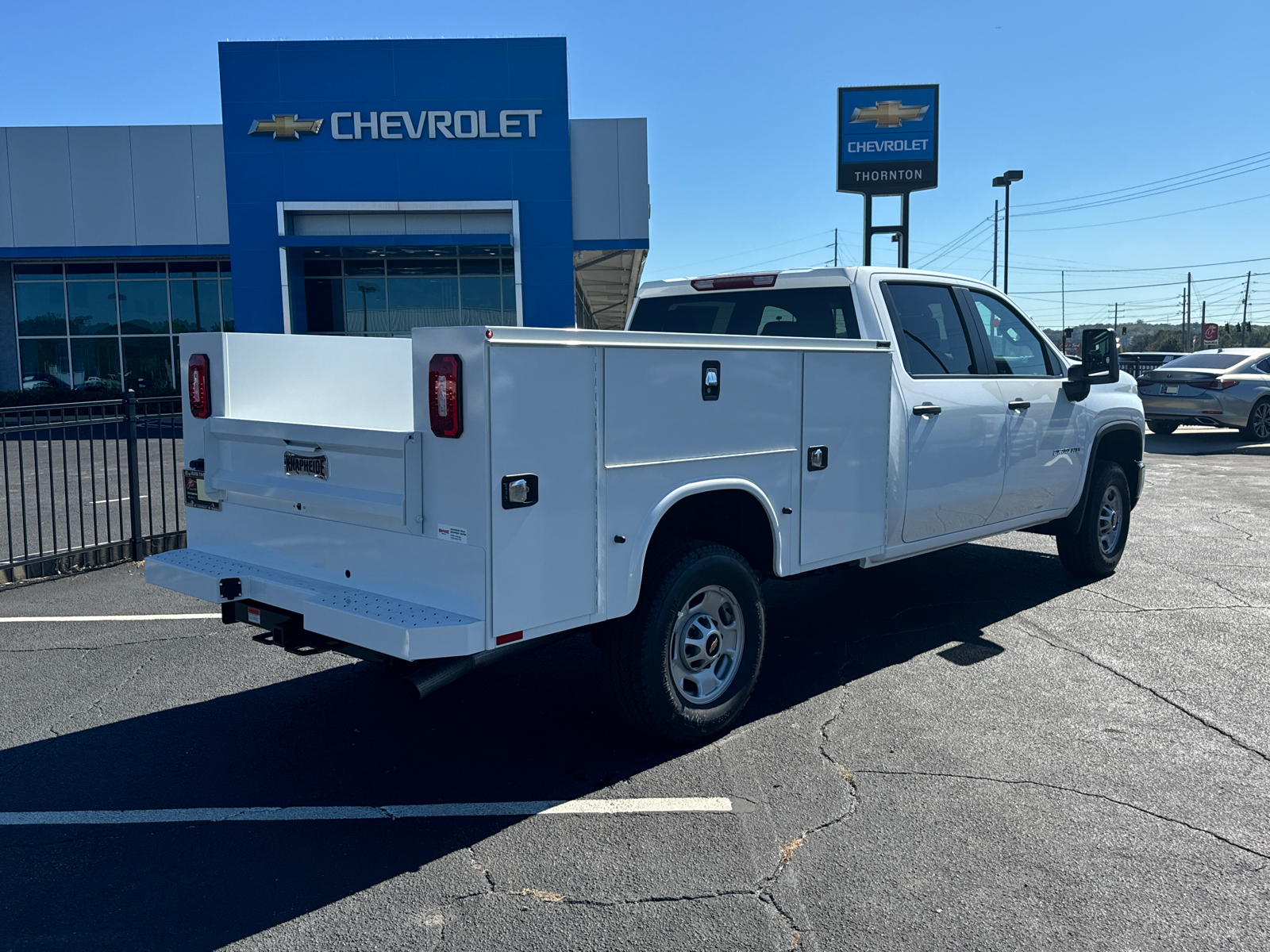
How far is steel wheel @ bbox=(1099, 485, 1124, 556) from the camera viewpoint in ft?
25.3

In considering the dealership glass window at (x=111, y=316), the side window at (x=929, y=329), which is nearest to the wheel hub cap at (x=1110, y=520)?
the side window at (x=929, y=329)

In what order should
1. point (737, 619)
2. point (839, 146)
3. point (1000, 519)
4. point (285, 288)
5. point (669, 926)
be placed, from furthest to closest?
1. point (285, 288)
2. point (839, 146)
3. point (1000, 519)
4. point (737, 619)
5. point (669, 926)

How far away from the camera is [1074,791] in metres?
4.09

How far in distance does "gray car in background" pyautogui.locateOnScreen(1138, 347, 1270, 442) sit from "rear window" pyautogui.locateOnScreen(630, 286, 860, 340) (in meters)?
14.5

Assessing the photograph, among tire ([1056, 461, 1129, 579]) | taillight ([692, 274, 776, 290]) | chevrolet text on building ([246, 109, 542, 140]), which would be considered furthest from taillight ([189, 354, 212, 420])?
chevrolet text on building ([246, 109, 542, 140])

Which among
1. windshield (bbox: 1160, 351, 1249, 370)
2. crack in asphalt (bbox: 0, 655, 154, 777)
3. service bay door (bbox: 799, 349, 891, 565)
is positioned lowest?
Answer: crack in asphalt (bbox: 0, 655, 154, 777)

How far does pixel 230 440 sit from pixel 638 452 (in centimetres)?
201

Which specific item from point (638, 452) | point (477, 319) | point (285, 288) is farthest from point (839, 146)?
point (638, 452)

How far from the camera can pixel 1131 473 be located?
7977 mm

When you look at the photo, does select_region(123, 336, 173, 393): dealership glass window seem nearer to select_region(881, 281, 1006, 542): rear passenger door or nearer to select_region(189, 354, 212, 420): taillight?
select_region(189, 354, 212, 420): taillight

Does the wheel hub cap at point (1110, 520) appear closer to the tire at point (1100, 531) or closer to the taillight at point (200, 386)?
the tire at point (1100, 531)

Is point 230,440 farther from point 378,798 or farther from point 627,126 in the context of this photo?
point 627,126

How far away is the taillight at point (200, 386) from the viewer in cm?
475

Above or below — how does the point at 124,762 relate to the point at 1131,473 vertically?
below
